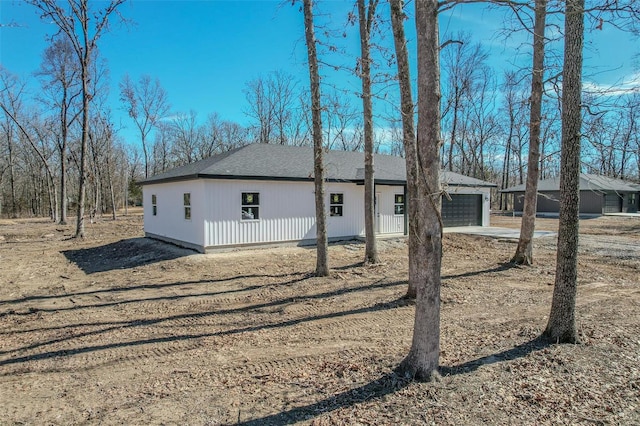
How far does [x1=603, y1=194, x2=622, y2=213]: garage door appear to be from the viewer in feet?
105

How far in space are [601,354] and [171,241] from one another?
43.6ft

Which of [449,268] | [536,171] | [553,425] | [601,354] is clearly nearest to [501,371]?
[553,425]

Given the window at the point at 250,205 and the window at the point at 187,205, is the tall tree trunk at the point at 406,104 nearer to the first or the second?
the window at the point at 250,205

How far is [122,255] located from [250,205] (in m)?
4.61

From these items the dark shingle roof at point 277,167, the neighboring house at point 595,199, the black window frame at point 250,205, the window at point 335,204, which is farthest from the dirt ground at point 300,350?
the neighboring house at point 595,199

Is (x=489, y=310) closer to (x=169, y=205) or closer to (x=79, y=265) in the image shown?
(x=79, y=265)

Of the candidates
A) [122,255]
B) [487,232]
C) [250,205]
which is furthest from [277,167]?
[487,232]

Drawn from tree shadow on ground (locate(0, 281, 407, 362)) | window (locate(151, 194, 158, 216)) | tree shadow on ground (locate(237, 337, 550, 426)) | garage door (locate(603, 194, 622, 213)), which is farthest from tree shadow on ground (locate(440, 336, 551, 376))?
garage door (locate(603, 194, 622, 213))

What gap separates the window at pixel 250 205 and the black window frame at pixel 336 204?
308 centimetres

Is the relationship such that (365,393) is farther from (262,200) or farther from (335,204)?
(335,204)

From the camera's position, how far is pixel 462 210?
65.3ft

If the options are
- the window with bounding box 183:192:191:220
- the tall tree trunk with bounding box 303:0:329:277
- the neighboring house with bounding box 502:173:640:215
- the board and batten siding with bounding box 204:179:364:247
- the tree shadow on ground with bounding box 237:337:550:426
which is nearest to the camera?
the tree shadow on ground with bounding box 237:337:550:426

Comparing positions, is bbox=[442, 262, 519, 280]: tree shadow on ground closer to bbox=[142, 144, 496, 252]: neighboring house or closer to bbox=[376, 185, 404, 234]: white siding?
bbox=[142, 144, 496, 252]: neighboring house

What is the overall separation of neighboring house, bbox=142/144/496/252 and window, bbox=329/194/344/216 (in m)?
0.04
